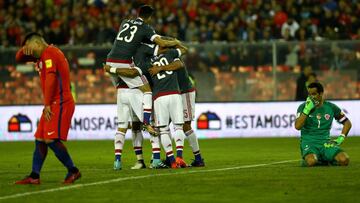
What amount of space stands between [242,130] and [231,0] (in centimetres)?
553

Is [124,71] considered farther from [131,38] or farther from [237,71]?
[237,71]

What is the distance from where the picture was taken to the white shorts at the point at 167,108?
1555cm

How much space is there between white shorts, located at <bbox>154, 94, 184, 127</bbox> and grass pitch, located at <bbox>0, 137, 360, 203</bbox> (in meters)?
0.90

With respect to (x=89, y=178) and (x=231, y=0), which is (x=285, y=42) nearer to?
(x=231, y=0)

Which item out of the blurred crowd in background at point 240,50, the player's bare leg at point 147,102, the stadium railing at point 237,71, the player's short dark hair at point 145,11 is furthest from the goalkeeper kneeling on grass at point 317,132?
the stadium railing at point 237,71

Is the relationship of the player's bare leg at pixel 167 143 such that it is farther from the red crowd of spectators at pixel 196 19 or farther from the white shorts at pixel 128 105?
the red crowd of spectators at pixel 196 19

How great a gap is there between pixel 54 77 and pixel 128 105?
323cm

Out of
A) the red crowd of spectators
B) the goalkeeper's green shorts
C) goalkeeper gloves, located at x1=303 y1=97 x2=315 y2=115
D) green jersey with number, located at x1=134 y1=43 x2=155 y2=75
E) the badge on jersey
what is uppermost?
the red crowd of spectators

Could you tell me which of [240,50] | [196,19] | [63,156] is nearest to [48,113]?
[63,156]

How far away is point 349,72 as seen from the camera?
86.9ft

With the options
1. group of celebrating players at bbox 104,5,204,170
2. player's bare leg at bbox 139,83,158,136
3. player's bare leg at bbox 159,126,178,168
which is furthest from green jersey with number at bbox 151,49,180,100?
player's bare leg at bbox 159,126,178,168

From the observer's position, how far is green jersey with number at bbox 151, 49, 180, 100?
1551 cm

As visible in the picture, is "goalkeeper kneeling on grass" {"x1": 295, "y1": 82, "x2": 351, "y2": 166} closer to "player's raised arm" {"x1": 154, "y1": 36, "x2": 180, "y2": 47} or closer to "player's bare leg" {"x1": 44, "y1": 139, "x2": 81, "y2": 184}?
"player's raised arm" {"x1": 154, "y1": 36, "x2": 180, "y2": 47}

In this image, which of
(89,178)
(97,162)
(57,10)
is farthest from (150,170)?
(57,10)
